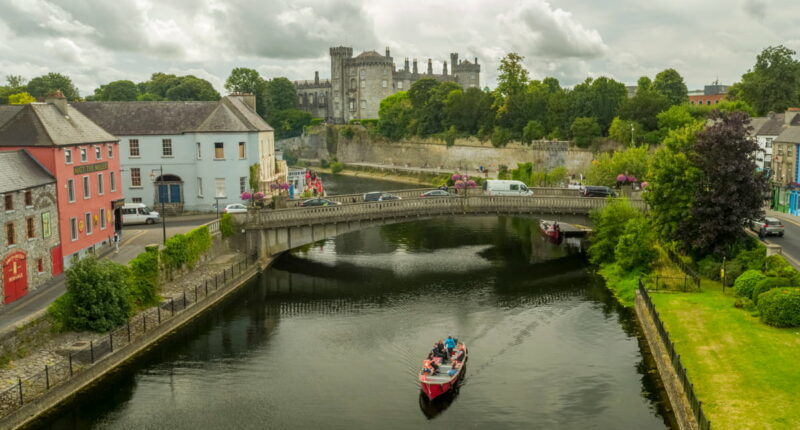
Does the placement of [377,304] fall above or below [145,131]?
below

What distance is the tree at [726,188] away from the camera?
4594 centimetres

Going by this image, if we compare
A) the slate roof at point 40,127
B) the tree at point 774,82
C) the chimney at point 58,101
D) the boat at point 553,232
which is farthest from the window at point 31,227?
the tree at point 774,82

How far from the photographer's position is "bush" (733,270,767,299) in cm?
4000

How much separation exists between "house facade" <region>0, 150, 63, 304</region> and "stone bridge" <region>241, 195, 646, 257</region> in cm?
1535

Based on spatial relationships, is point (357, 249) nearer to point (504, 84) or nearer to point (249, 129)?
point (249, 129)

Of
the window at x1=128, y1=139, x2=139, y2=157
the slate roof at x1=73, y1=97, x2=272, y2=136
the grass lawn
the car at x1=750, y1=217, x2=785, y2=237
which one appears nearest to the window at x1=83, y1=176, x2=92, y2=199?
the window at x1=128, y1=139, x2=139, y2=157

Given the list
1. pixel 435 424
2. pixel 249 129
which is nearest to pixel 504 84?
pixel 249 129

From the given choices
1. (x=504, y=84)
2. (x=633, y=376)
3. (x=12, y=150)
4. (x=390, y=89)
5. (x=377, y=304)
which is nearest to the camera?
(x=633, y=376)

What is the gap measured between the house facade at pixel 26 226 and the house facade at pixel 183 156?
78.3ft

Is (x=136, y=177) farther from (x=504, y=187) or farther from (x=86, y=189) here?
(x=504, y=187)

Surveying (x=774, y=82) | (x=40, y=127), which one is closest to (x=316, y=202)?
(x=40, y=127)

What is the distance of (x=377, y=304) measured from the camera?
48812 millimetres

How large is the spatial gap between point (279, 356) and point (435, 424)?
1149 cm

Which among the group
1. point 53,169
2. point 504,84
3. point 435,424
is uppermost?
point 504,84
